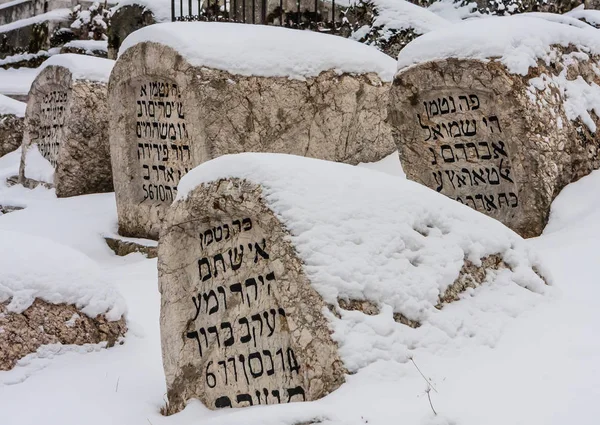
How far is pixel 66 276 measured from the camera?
397cm

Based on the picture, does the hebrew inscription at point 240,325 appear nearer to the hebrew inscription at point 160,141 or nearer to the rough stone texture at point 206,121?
the rough stone texture at point 206,121

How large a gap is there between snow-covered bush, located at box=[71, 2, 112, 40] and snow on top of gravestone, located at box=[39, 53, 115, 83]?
497 centimetres

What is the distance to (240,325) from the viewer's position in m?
2.97

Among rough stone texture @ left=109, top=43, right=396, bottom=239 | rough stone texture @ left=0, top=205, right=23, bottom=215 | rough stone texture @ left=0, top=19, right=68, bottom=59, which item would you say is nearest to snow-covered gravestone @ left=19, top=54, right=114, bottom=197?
rough stone texture @ left=0, top=205, right=23, bottom=215

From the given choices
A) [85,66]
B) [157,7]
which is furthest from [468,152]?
[157,7]

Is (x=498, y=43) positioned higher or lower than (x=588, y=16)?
higher

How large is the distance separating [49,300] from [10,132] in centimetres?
810

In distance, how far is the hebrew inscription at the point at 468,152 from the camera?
518cm

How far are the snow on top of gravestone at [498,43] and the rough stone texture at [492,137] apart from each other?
0.19ft

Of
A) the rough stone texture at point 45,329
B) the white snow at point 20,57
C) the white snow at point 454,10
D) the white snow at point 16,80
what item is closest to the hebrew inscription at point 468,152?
the rough stone texture at point 45,329

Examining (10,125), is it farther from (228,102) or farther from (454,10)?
(228,102)

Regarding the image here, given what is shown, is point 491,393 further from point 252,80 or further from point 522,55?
point 252,80

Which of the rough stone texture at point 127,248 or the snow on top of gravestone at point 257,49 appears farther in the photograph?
the rough stone texture at point 127,248

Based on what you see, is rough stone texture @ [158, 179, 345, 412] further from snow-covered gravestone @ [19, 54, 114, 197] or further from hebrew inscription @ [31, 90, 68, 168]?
hebrew inscription @ [31, 90, 68, 168]
